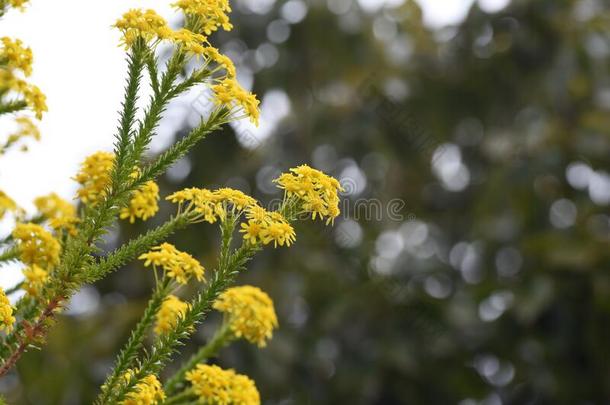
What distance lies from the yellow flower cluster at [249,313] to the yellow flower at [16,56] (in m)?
0.40

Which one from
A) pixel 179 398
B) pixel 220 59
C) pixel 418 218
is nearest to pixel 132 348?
pixel 179 398

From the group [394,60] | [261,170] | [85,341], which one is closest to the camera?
[85,341]

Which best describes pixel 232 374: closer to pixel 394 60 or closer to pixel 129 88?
pixel 129 88

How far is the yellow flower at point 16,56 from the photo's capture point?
3.91 ft

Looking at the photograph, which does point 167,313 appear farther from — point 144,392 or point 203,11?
point 203,11

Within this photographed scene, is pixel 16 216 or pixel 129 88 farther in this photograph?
pixel 16 216

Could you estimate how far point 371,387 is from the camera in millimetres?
3688

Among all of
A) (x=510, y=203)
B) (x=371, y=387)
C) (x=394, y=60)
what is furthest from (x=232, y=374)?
(x=394, y=60)

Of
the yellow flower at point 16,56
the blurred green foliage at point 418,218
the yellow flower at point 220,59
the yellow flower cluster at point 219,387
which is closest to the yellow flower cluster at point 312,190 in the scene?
the yellow flower at point 220,59

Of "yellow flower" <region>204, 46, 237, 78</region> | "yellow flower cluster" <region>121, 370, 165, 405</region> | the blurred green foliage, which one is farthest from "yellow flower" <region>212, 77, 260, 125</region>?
the blurred green foliage

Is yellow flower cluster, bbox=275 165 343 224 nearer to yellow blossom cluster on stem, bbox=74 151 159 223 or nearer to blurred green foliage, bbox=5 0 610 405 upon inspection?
yellow blossom cluster on stem, bbox=74 151 159 223

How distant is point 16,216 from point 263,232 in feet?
1.42

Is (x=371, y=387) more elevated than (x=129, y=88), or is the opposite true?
(x=129, y=88)

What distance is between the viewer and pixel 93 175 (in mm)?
1327
